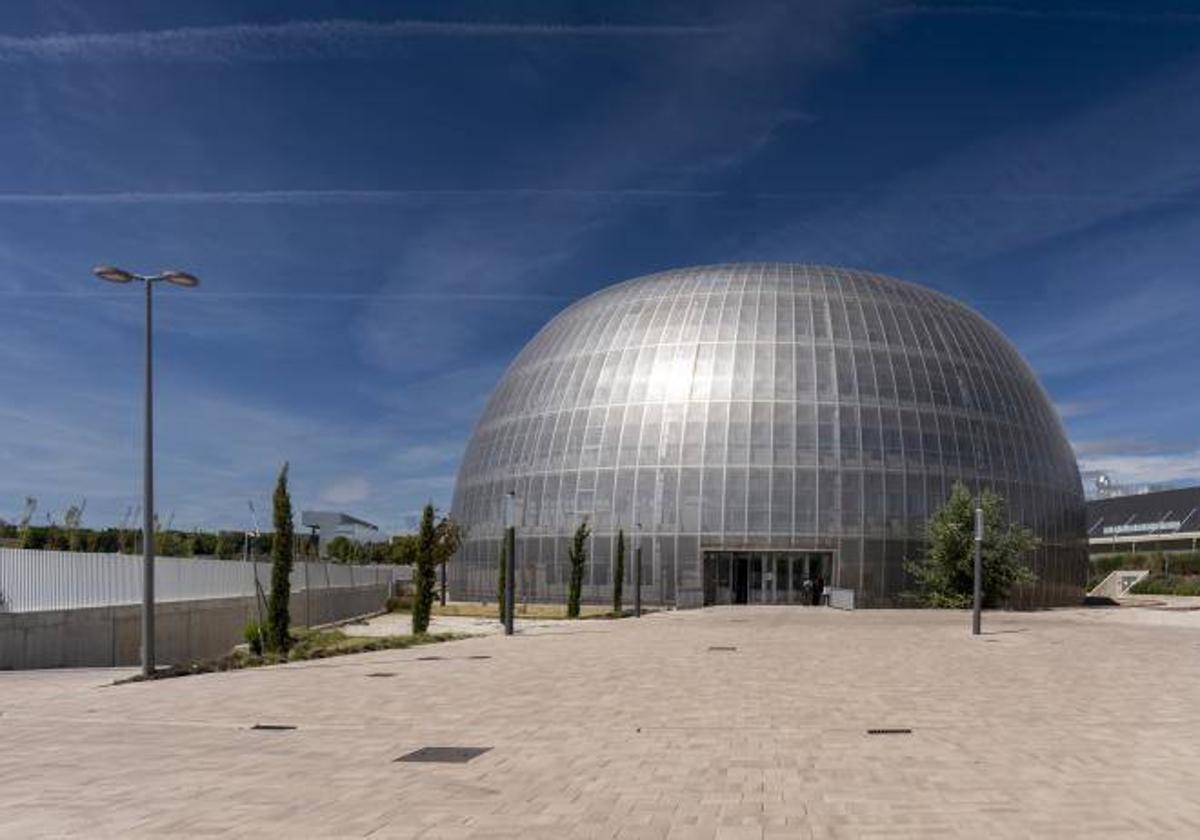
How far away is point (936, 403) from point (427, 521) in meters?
37.6

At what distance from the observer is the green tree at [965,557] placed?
5394 centimetres

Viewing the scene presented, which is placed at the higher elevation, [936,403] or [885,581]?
[936,403]

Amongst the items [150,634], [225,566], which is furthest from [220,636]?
[150,634]

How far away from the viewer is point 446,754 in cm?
1227

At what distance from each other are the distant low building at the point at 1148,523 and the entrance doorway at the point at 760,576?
274ft

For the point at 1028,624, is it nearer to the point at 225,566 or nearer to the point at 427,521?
the point at 427,521

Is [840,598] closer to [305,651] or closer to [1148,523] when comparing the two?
[305,651]

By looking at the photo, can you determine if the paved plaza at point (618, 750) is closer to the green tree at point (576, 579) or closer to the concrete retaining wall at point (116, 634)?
the concrete retaining wall at point (116, 634)

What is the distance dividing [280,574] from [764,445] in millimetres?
36578

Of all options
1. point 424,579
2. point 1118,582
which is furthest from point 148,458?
point 1118,582

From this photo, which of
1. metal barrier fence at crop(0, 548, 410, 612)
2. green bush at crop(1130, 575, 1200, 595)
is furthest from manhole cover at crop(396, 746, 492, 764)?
green bush at crop(1130, 575, 1200, 595)

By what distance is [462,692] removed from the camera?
60.6 ft

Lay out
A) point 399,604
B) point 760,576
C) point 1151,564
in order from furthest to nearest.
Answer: point 1151,564 < point 760,576 < point 399,604

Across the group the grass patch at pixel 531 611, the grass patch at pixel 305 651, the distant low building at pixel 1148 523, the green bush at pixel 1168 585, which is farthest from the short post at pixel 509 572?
the distant low building at pixel 1148 523
